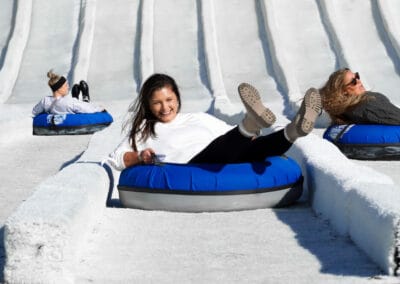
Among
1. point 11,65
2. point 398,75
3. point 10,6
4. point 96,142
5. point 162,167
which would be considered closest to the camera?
point 162,167

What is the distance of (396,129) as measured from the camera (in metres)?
5.55

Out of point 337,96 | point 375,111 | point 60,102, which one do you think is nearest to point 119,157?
point 337,96

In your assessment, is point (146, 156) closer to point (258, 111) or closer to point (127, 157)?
point (127, 157)

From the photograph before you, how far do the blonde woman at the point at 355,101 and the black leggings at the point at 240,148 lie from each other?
6.08ft

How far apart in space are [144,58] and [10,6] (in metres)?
3.27

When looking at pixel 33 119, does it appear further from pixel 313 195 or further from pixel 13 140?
pixel 313 195

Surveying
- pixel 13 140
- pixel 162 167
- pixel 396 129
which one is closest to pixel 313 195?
pixel 162 167

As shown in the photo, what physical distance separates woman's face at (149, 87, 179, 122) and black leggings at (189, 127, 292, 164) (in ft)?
0.85

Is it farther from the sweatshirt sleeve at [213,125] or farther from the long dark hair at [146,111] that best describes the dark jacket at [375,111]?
the long dark hair at [146,111]

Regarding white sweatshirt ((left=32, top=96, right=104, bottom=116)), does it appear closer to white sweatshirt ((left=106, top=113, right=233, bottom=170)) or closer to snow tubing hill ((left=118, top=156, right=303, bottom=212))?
white sweatshirt ((left=106, top=113, right=233, bottom=170))

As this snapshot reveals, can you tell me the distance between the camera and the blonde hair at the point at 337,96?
5.57 metres

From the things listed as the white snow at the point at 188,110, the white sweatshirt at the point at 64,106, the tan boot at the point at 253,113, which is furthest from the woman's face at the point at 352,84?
the white sweatshirt at the point at 64,106

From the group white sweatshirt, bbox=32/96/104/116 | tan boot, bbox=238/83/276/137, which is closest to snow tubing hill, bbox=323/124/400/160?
tan boot, bbox=238/83/276/137

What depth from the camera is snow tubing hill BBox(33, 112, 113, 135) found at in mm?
7812
